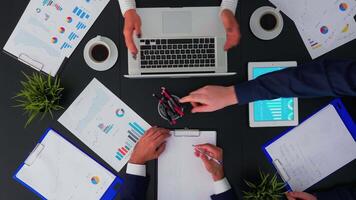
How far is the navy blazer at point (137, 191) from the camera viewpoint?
1128 mm

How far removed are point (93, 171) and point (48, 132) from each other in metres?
0.21

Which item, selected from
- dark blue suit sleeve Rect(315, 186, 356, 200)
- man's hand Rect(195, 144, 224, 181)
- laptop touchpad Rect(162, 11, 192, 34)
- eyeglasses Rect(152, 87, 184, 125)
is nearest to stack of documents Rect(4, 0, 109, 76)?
laptop touchpad Rect(162, 11, 192, 34)

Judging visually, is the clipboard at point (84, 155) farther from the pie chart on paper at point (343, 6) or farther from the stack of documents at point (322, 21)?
the pie chart on paper at point (343, 6)

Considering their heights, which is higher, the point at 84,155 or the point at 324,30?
the point at 324,30

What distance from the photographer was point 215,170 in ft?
3.78

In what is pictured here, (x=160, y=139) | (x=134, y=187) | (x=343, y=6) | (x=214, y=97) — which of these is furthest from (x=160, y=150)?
(x=343, y=6)

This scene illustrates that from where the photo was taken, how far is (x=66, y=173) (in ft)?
3.86

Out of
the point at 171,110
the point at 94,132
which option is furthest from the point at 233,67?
the point at 94,132

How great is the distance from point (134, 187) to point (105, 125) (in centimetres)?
23

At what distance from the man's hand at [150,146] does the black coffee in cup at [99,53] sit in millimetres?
302

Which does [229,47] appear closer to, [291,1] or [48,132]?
[291,1]

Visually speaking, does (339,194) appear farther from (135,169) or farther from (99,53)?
(99,53)

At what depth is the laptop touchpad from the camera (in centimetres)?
115

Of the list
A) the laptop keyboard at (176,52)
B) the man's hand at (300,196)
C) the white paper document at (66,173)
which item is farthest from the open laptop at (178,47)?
the man's hand at (300,196)
